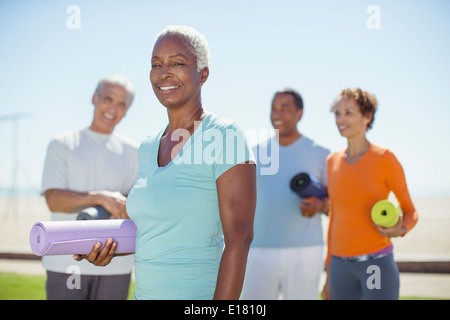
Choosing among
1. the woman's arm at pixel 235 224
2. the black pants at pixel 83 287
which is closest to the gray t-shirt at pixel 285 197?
the black pants at pixel 83 287

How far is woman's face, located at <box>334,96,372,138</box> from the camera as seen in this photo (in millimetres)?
3010

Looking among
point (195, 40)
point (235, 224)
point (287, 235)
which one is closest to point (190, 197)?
point (235, 224)

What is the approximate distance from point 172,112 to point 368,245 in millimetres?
1721

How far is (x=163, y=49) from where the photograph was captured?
1651mm

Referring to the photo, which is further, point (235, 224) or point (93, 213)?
point (93, 213)

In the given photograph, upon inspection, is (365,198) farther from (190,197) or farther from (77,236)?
(77,236)

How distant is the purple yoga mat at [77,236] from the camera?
163cm

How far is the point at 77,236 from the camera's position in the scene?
66.0 inches

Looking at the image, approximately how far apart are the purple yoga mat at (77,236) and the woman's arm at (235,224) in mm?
503

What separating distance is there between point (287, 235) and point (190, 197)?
2.01 metres

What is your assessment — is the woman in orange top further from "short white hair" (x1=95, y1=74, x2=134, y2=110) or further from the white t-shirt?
"short white hair" (x1=95, y1=74, x2=134, y2=110)
